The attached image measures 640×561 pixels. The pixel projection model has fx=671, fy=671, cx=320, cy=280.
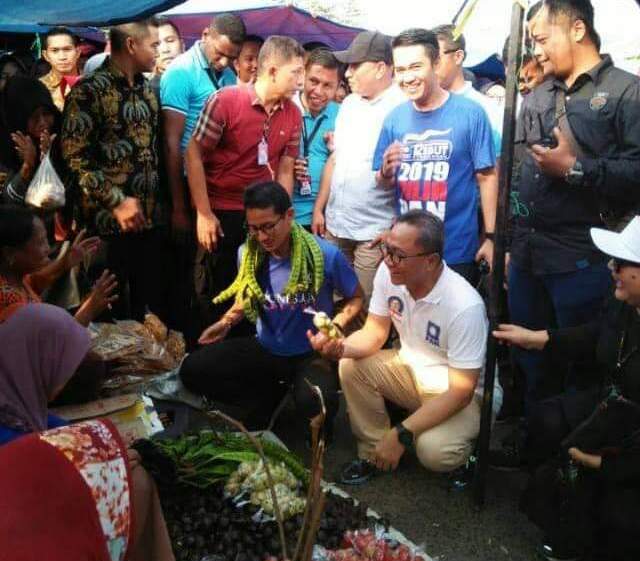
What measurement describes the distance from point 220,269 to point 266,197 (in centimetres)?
109

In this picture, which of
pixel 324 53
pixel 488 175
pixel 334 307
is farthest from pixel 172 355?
pixel 324 53

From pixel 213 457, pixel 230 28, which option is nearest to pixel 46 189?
pixel 213 457

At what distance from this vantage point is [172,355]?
13.4 feet

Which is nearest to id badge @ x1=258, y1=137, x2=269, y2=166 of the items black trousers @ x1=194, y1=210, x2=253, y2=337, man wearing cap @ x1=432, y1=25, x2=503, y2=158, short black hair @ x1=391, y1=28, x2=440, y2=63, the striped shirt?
the striped shirt

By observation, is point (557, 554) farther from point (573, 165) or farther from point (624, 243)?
point (573, 165)

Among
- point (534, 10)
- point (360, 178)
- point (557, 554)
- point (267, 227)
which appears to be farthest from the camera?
point (360, 178)

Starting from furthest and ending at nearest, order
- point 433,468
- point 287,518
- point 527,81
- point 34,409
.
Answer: point 527,81, point 433,468, point 287,518, point 34,409

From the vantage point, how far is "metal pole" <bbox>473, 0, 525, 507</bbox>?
2693 mm

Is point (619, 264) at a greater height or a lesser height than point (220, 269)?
greater

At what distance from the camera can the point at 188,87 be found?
4.45 meters

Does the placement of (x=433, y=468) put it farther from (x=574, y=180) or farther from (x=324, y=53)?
(x=324, y=53)

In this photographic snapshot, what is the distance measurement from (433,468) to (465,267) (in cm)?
120

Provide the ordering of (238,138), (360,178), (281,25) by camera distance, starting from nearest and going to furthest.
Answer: (238,138) → (360,178) → (281,25)

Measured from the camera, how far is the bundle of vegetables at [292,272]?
11.9ft
